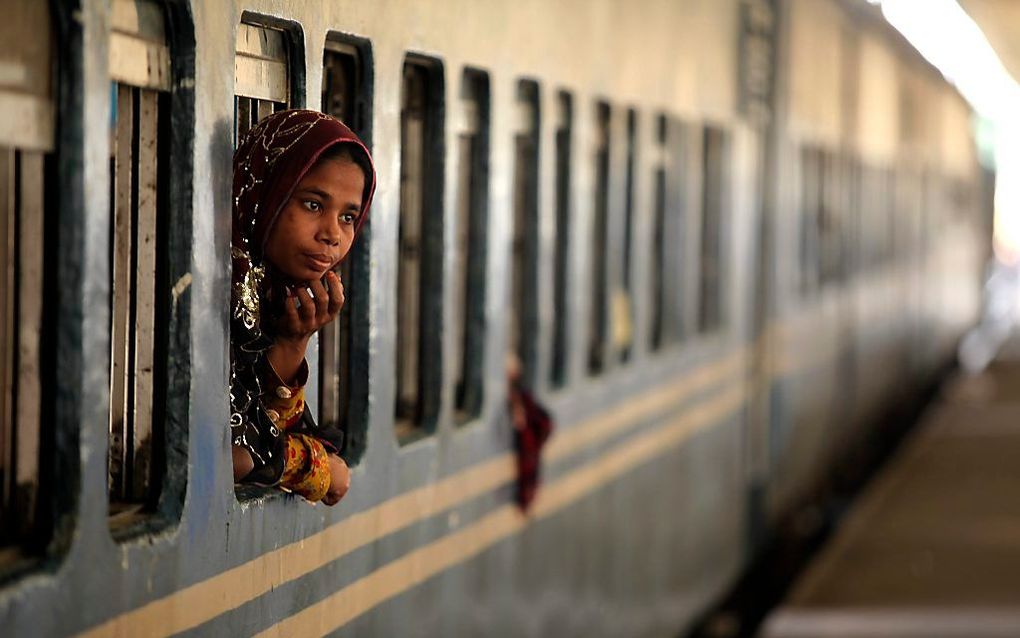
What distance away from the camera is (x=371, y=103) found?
3846 millimetres

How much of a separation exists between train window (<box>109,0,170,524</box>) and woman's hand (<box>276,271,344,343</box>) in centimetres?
38

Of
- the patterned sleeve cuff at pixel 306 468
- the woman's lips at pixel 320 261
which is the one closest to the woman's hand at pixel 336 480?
the patterned sleeve cuff at pixel 306 468

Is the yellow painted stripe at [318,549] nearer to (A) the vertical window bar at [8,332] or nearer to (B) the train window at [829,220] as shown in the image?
(A) the vertical window bar at [8,332]

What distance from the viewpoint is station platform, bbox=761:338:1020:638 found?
30.4 ft

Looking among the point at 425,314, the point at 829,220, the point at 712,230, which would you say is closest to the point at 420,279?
the point at 425,314

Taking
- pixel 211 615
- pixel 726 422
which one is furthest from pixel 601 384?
pixel 211 615

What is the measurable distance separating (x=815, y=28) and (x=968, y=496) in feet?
15.1

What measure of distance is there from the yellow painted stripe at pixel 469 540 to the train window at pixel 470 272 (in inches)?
13.3

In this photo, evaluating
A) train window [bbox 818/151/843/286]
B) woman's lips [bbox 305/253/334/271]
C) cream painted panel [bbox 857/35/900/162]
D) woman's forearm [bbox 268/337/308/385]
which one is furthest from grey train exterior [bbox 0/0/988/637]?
cream painted panel [bbox 857/35/900/162]

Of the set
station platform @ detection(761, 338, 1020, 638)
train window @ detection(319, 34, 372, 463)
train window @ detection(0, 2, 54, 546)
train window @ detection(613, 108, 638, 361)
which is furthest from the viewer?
station platform @ detection(761, 338, 1020, 638)

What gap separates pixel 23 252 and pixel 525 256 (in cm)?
282

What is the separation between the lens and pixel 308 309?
11.4 feet

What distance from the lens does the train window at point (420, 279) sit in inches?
173

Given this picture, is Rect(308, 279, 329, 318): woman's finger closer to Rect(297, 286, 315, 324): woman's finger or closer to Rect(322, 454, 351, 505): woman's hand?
Rect(297, 286, 315, 324): woman's finger
